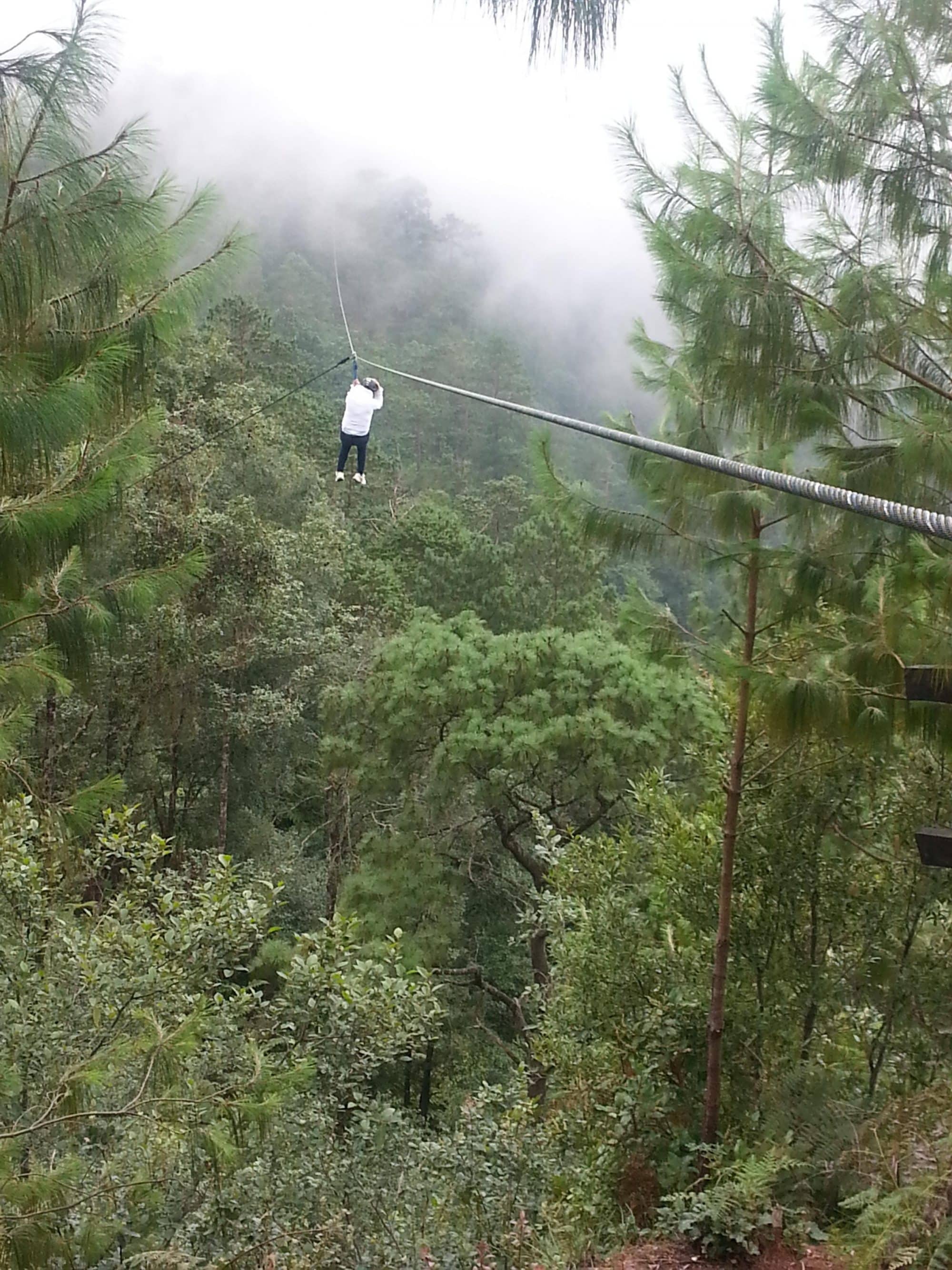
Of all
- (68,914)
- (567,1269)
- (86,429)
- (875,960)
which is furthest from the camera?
(68,914)

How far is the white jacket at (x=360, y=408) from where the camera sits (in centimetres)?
573

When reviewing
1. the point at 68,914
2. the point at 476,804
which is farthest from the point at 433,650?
the point at 68,914

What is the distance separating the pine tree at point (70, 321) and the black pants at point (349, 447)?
3.34 meters

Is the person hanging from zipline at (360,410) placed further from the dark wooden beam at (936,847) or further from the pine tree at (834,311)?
the dark wooden beam at (936,847)

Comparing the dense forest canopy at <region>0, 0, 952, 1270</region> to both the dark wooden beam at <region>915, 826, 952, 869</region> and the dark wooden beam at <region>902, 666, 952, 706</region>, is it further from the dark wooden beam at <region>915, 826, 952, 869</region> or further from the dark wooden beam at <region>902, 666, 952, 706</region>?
the dark wooden beam at <region>915, 826, 952, 869</region>

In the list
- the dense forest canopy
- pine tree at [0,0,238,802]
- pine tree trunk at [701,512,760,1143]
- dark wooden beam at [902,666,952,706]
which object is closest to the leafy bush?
the dense forest canopy

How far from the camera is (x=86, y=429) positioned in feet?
7.19

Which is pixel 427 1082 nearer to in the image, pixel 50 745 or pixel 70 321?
pixel 50 745

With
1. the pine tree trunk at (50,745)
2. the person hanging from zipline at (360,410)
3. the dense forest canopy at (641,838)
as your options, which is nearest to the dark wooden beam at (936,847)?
the dense forest canopy at (641,838)

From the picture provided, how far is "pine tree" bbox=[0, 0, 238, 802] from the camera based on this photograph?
1862 mm

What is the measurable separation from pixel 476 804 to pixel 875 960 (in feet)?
15.6

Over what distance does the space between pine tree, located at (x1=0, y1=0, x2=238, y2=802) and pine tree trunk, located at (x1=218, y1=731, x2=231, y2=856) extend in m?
6.57

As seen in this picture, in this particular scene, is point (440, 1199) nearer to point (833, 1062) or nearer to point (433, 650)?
point (833, 1062)

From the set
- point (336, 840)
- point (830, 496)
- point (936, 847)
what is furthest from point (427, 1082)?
point (830, 496)
